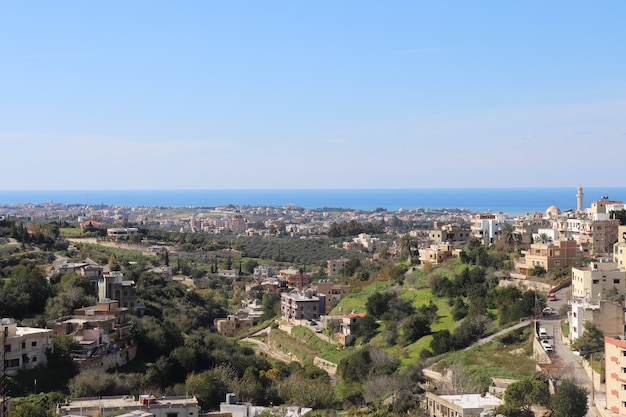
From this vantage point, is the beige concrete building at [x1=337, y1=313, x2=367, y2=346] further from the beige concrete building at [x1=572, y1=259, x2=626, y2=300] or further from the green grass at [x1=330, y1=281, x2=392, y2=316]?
the beige concrete building at [x1=572, y1=259, x2=626, y2=300]

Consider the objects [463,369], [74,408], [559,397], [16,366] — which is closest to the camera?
[74,408]

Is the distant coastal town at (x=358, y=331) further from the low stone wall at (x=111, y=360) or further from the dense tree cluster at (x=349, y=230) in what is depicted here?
the dense tree cluster at (x=349, y=230)

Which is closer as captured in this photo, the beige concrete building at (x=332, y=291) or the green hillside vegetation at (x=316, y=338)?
the green hillside vegetation at (x=316, y=338)

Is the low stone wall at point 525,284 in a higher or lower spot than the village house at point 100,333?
higher

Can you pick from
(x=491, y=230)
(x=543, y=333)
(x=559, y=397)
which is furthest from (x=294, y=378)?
(x=491, y=230)

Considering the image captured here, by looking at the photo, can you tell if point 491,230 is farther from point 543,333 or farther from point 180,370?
point 180,370

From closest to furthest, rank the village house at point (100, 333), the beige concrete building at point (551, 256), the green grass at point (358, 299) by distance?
the village house at point (100, 333) < the beige concrete building at point (551, 256) < the green grass at point (358, 299)

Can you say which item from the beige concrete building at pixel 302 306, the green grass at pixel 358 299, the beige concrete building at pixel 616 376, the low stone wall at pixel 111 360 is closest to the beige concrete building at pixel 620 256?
the beige concrete building at pixel 616 376

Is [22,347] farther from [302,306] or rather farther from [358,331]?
[302,306]

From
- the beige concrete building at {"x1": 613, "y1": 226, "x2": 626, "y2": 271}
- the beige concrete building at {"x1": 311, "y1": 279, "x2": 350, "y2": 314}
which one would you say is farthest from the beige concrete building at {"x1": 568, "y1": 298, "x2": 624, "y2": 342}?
the beige concrete building at {"x1": 311, "y1": 279, "x2": 350, "y2": 314}
